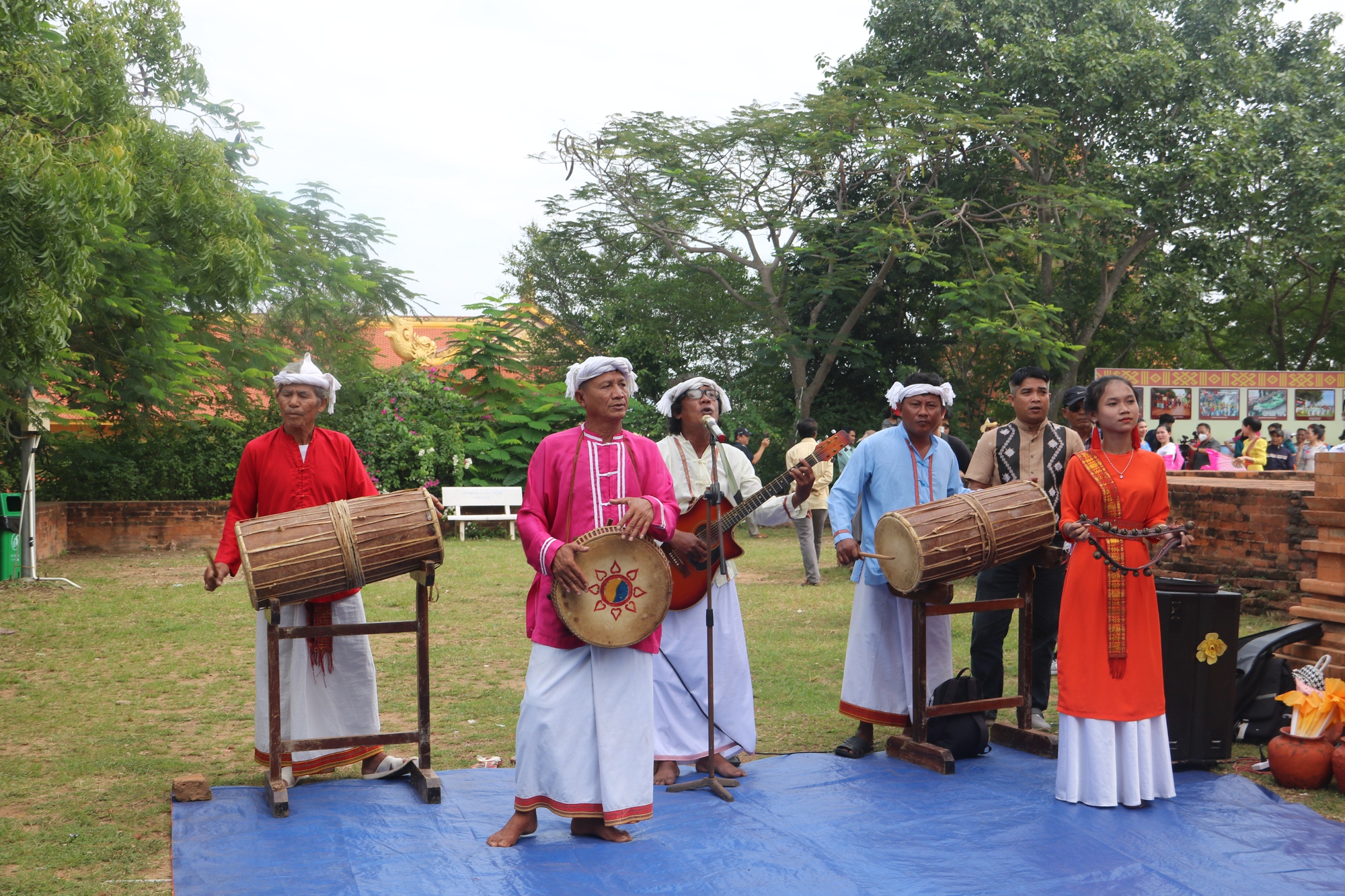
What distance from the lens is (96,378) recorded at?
15234mm

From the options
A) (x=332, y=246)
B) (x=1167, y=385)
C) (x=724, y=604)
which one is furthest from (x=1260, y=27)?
(x=724, y=604)

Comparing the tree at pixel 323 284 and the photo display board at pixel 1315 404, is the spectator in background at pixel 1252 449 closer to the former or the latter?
the photo display board at pixel 1315 404

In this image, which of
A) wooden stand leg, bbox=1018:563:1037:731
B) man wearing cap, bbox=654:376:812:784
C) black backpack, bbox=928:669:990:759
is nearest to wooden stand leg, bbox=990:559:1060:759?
wooden stand leg, bbox=1018:563:1037:731

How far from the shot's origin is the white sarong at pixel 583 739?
4.50 m

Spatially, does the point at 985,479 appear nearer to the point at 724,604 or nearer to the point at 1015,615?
the point at 724,604

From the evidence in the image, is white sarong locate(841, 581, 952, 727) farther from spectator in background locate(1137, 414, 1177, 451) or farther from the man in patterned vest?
spectator in background locate(1137, 414, 1177, 451)

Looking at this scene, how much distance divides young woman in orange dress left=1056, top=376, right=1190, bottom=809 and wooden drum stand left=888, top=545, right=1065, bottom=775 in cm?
59

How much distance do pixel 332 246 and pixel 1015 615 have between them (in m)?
18.4

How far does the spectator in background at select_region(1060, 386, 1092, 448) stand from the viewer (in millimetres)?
6848

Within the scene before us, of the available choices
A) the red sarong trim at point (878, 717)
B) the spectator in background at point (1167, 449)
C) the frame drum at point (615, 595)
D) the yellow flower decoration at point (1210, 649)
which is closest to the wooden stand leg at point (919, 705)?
the red sarong trim at point (878, 717)

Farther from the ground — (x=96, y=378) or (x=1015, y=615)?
(x=96, y=378)

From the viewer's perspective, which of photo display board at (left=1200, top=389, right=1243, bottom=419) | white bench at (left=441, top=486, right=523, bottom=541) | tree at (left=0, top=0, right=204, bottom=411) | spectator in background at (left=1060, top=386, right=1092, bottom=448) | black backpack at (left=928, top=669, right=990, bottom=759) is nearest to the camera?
black backpack at (left=928, top=669, right=990, bottom=759)

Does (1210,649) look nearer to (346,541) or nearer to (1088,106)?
(346,541)

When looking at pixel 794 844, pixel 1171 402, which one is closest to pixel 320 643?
pixel 794 844
